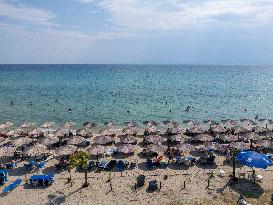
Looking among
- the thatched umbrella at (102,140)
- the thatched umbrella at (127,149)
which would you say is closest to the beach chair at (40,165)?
the thatched umbrella at (102,140)

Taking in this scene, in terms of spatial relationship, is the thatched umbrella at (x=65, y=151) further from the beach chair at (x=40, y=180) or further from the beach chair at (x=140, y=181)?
the beach chair at (x=140, y=181)

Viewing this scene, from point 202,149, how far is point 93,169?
11.8 m

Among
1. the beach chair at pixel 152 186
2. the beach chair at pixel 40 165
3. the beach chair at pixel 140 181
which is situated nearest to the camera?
the beach chair at pixel 152 186

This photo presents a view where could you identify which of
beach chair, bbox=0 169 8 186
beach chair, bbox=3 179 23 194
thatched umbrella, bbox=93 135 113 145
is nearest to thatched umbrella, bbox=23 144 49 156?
beach chair, bbox=0 169 8 186

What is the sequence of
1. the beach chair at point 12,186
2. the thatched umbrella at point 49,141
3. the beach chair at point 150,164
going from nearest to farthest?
1. the beach chair at point 12,186
2. the beach chair at point 150,164
3. the thatched umbrella at point 49,141

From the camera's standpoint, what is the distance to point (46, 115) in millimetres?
57969

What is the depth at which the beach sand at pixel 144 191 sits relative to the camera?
80.3ft

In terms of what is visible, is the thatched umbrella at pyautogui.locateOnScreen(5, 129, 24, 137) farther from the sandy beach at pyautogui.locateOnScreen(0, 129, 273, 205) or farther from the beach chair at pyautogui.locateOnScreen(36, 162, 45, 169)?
the sandy beach at pyautogui.locateOnScreen(0, 129, 273, 205)

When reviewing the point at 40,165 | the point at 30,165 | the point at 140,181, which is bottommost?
the point at 40,165

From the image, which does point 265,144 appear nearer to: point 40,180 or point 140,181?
point 140,181

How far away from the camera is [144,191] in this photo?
25.9m

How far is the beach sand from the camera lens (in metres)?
24.5

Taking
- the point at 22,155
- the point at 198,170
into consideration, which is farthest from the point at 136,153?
the point at 22,155

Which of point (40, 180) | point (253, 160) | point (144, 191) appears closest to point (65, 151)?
point (40, 180)
